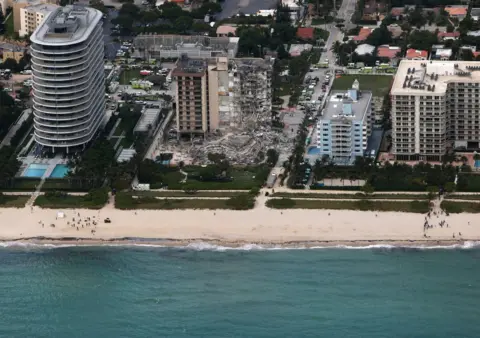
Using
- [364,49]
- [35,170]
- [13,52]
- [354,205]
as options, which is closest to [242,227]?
[354,205]

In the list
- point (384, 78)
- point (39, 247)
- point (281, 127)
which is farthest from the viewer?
point (384, 78)

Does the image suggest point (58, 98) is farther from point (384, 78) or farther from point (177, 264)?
point (384, 78)

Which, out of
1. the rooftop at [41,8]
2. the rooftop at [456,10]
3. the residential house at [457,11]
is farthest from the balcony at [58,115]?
the rooftop at [456,10]

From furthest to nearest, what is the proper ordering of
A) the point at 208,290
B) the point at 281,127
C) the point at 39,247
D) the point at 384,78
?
the point at 384,78, the point at 281,127, the point at 39,247, the point at 208,290

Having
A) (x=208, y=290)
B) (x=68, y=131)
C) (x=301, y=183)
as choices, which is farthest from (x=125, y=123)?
(x=208, y=290)

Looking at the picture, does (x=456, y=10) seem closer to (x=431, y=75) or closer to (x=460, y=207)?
(x=431, y=75)

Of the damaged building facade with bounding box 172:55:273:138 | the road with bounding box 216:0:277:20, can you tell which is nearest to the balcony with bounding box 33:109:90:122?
the damaged building facade with bounding box 172:55:273:138

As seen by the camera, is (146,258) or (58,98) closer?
(146,258)
